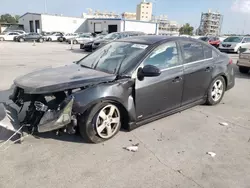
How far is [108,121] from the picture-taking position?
3.29 metres

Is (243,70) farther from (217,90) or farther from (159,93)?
(159,93)

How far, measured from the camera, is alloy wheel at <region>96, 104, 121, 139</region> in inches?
127

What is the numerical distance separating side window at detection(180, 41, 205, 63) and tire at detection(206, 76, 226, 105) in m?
0.73

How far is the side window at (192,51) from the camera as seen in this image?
407 centimetres

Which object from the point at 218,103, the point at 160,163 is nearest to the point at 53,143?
the point at 160,163

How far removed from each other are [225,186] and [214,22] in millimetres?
119964

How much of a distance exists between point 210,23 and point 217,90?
375ft

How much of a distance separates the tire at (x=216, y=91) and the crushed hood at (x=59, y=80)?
2470mm

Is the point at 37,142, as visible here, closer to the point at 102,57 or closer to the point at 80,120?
the point at 80,120

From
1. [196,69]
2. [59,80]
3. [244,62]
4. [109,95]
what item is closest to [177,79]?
[196,69]

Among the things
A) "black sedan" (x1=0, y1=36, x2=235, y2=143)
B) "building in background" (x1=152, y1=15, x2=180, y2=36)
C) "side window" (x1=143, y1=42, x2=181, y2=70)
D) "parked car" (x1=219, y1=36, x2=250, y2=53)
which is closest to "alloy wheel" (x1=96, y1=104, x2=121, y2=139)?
"black sedan" (x1=0, y1=36, x2=235, y2=143)

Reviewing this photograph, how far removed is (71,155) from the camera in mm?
2994

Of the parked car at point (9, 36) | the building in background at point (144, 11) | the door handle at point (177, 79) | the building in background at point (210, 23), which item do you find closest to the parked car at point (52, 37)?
the parked car at point (9, 36)

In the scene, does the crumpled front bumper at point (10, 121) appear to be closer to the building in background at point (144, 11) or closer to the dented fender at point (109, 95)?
the dented fender at point (109, 95)
